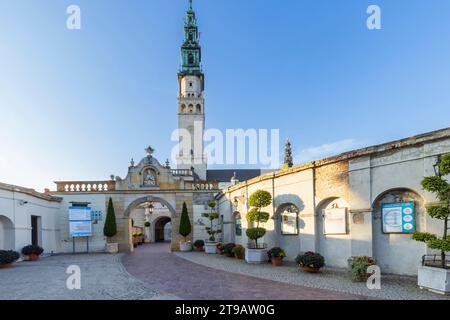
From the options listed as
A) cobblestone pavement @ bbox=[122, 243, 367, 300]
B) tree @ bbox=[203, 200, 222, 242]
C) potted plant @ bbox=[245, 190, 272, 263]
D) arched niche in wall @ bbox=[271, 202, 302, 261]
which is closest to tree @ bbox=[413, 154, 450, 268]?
cobblestone pavement @ bbox=[122, 243, 367, 300]

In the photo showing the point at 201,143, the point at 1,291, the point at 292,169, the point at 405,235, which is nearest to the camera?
the point at 1,291

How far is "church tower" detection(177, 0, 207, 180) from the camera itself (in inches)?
1977

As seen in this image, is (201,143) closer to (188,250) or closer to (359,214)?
(188,250)

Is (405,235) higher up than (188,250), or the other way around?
(405,235)

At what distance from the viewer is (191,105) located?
169 feet

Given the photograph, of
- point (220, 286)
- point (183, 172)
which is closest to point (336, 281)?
point (220, 286)

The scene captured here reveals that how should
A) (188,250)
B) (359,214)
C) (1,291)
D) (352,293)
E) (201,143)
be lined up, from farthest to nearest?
(201,143) → (188,250) → (359,214) → (1,291) → (352,293)

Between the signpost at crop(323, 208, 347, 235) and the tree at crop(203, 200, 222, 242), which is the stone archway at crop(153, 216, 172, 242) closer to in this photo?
the tree at crop(203, 200, 222, 242)

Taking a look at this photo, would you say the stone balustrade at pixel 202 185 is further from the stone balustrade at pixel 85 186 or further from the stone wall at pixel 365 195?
the stone wall at pixel 365 195

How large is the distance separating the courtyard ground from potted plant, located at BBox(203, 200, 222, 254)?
7.25 m

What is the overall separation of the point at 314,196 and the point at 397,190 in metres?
3.42
